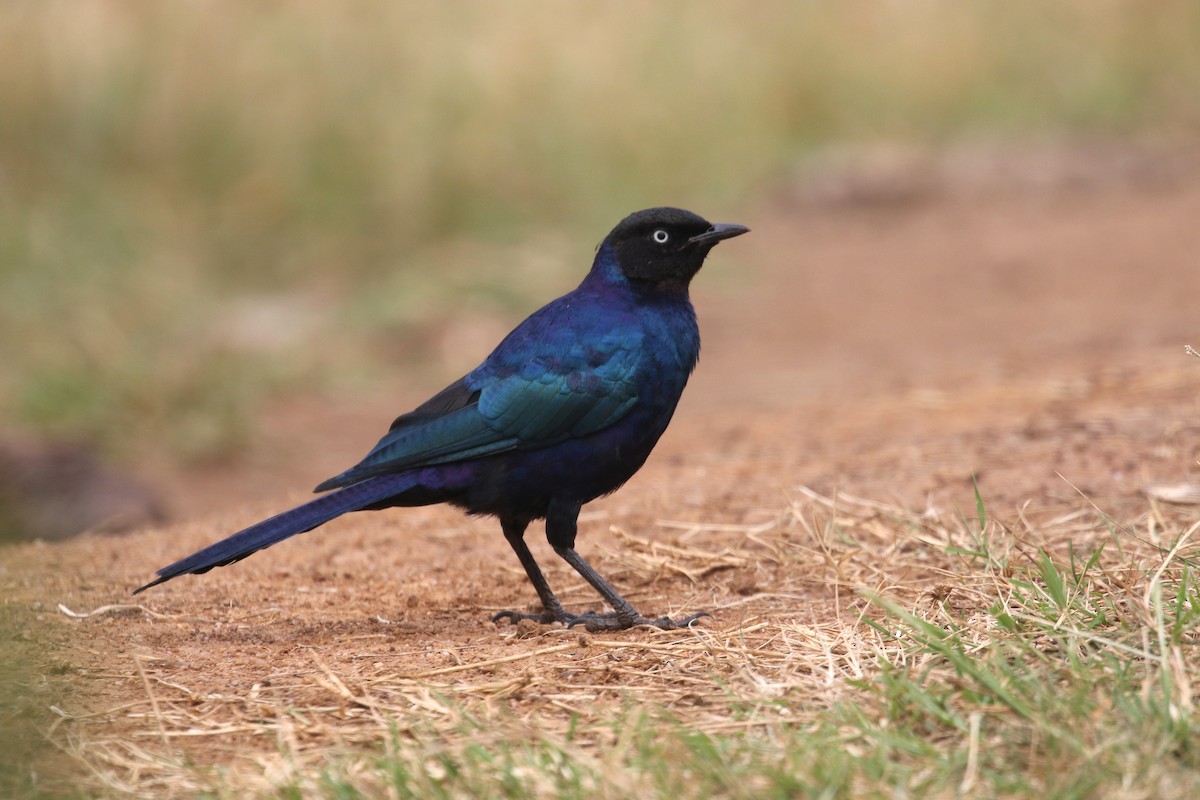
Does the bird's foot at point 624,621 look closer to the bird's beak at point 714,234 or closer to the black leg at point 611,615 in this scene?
the black leg at point 611,615

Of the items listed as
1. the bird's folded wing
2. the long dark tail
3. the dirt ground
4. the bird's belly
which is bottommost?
the dirt ground

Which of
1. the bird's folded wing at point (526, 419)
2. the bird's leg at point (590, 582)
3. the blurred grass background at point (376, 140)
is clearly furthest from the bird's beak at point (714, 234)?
the blurred grass background at point (376, 140)

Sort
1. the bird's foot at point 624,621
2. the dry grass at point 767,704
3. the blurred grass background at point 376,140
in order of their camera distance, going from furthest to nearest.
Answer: the blurred grass background at point 376,140 < the bird's foot at point 624,621 < the dry grass at point 767,704

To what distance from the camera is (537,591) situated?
397 cm

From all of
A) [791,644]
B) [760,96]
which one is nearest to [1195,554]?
[791,644]

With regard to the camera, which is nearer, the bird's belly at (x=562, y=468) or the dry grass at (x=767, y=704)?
the dry grass at (x=767, y=704)

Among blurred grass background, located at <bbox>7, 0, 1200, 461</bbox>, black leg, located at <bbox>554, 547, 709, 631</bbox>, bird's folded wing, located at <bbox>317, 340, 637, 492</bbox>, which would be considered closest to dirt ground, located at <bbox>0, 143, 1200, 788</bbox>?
black leg, located at <bbox>554, 547, 709, 631</bbox>

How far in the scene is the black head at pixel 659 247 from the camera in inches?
162

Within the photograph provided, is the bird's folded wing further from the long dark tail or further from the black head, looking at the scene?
the black head

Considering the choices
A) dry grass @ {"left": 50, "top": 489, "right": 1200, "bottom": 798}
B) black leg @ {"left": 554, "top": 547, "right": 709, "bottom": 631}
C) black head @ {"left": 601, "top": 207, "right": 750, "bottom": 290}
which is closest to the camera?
dry grass @ {"left": 50, "top": 489, "right": 1200, "bottom": 798}

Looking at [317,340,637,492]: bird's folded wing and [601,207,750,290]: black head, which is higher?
[601,207,750,290]: black head

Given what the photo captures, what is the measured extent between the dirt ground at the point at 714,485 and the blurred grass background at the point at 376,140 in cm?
100

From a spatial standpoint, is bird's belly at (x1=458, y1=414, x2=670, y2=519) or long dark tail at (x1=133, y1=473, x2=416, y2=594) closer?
long dark tail at (x1=133, y1=473, x2=416, y2=594)

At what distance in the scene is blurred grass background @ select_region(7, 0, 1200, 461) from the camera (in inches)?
361
